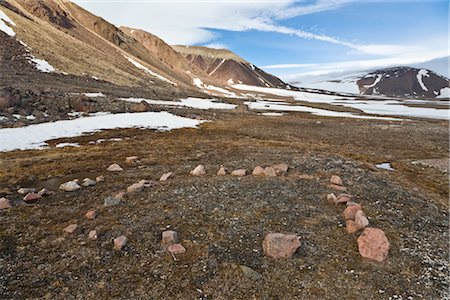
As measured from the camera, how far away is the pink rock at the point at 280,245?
32.2ft

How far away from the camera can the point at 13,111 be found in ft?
105

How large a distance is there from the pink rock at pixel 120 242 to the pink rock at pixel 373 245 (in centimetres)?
743

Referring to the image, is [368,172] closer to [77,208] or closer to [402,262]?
[402,262]

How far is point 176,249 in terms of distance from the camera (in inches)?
392

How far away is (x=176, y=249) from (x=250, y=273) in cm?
244

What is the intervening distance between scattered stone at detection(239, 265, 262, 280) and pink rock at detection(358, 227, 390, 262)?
3.51 metres

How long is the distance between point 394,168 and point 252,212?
1540cm

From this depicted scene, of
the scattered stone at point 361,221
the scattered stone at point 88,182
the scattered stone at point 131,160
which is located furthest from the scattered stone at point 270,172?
the scattered stone at point 88,182

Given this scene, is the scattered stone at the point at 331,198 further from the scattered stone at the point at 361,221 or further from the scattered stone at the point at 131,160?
the scattered stone at the point at 131,160

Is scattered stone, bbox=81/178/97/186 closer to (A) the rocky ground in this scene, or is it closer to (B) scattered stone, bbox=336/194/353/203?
(A) the rocky ground

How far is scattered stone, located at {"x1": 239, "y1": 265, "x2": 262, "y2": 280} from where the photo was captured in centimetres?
885

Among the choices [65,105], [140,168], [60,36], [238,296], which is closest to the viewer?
[238,296]

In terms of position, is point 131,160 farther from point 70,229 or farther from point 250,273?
point 250,273

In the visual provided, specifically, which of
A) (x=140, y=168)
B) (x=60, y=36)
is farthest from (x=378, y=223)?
(x=60, y=36)
